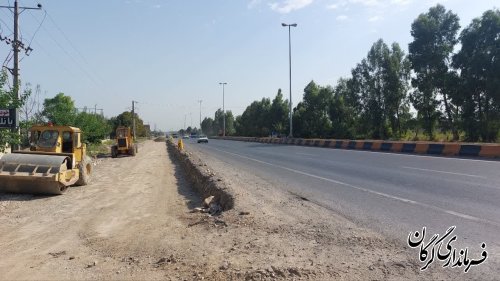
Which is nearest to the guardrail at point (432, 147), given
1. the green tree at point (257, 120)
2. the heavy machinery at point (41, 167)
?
the heavy machinery at point (41, 167)

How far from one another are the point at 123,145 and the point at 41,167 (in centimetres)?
2266

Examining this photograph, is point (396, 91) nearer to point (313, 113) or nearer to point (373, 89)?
point (373, 89)

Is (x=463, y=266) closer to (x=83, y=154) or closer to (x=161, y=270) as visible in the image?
(x=161, y=270)

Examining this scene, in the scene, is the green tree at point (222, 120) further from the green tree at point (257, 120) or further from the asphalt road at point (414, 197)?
the asphalt road at point (414, 197)

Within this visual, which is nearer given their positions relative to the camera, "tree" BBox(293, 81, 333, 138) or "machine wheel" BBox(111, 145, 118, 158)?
"machine wheel" BBox(111, 145, 118, 158)

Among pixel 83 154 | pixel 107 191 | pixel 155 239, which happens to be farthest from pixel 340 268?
pixel 83 154

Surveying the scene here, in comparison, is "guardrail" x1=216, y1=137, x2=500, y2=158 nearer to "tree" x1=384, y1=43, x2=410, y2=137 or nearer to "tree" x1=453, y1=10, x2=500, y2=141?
"tree" x1=453, y1=10, x2=500, y2=141

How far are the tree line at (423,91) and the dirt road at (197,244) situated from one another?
30.6m

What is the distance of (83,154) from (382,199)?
1111 centimetres

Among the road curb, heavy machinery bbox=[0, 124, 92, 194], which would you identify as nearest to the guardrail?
the road curb

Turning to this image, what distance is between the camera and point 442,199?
33.7 feet

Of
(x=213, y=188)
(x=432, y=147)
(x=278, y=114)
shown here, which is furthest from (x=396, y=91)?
(x=213, y=188)

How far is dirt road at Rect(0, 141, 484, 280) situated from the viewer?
18.4 feet

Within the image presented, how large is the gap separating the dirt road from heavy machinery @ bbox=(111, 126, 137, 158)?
24342 millimetres
